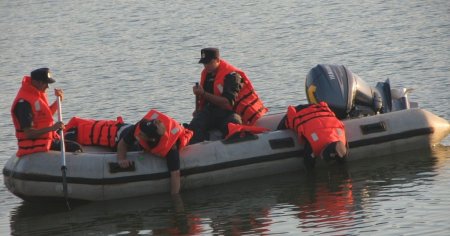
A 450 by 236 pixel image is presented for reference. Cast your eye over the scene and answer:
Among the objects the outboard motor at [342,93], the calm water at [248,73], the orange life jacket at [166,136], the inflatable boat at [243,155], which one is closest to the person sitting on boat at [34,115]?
the inflatable boat at [243,155]

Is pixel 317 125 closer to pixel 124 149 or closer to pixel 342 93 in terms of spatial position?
pixel 342 93

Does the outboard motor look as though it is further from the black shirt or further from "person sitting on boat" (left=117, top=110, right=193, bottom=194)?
"person sitting on boat" (left=117, top=110, right=193, bottom=194)

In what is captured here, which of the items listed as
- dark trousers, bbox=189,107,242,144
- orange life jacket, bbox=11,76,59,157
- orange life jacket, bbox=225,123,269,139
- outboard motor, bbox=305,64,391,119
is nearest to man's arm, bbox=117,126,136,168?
orange life jacket, bbox=11,76,59,157

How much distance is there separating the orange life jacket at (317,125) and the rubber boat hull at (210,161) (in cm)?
17

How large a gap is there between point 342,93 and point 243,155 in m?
1.53

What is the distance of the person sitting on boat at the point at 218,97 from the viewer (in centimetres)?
1362

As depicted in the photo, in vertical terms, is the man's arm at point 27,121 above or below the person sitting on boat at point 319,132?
above

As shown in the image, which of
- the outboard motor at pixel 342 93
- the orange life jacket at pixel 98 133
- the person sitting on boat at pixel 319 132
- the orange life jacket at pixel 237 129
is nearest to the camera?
the person sitting on boat at pixel 319 132

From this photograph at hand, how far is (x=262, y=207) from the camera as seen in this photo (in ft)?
40.7

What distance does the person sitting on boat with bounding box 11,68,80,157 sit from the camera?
41.7 feet

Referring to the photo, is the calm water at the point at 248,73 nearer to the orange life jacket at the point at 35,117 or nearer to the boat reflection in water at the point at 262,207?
the boat reflection in water at the point at 262,207

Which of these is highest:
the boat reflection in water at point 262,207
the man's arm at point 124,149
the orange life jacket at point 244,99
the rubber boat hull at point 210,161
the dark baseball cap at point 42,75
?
the dark baseball cap at point 42,75

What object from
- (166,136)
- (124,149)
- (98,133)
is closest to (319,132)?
(166,136)

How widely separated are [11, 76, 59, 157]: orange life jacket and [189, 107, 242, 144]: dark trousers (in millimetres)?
1651
